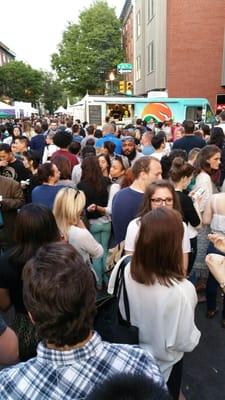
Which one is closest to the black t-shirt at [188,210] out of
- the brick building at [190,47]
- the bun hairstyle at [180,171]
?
the bun hairstyle at [180,171]

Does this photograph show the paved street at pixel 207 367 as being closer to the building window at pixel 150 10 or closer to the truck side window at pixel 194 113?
the truck side window at pixel 194 113

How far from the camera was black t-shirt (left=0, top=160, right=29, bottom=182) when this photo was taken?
4996 mm

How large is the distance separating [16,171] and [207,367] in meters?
3.47

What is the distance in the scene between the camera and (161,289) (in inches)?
75.5

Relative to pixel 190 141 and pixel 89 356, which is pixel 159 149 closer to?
pixel 190 141

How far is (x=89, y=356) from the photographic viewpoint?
118 cm

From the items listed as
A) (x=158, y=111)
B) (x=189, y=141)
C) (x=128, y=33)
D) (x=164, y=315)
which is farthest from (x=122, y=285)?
(x=128, y=33)

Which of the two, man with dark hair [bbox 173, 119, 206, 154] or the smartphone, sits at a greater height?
man with dark hair [bbox 173, 119, 206, 154]

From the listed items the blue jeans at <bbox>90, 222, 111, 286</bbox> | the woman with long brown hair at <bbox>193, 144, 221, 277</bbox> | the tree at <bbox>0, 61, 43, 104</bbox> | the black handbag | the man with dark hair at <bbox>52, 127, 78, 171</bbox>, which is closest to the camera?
the black handbag

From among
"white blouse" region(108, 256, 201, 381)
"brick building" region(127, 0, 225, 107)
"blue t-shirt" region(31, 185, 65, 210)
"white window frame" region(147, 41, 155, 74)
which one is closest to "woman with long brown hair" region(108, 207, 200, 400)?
"white blouse" region(108, 256, 201, 381)

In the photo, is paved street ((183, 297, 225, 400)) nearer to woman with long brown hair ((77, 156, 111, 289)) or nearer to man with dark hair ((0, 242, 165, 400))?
woman with long brown hair ((77, 156, 111, 289))

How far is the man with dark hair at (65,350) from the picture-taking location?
1.13 m

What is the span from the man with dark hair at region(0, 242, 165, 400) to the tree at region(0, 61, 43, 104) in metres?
59.1

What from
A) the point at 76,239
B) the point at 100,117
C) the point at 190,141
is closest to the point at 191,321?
the point at 76,239
